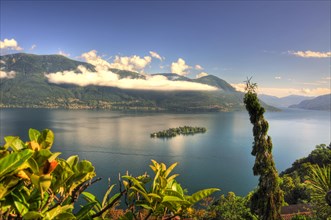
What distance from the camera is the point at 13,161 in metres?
1.78

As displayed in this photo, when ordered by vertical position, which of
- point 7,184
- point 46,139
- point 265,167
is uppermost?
point 46,139

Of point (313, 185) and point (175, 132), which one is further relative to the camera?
point (175, 132)

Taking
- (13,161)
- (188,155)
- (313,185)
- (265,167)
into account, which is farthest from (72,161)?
(188,155)

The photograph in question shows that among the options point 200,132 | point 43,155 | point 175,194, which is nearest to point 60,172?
point 43,155

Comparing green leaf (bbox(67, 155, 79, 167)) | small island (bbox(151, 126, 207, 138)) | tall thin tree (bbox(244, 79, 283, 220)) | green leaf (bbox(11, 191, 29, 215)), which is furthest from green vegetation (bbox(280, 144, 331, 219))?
small island (bbox(151, 126, 207, 138))

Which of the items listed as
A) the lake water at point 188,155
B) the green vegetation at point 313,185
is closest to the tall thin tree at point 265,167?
the green vegetation at point 313,185

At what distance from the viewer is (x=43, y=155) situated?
2053 mm

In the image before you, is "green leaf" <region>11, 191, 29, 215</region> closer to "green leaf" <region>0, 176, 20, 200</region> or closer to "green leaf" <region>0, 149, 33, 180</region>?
"green leaf" <region>0, 176, 20, 200</region>

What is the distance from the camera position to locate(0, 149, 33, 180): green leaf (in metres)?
1.77

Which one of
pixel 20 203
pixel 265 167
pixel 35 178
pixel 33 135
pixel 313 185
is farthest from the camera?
A: pixel 265 167

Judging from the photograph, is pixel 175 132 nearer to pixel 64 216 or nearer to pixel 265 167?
pixel 265 167

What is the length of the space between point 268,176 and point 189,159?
77993 millimetres

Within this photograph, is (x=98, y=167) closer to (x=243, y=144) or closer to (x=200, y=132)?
(x=243, y=144)

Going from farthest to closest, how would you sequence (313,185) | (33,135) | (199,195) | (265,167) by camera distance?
(265,167) → (313,185) → (199,195) → (33,135)
